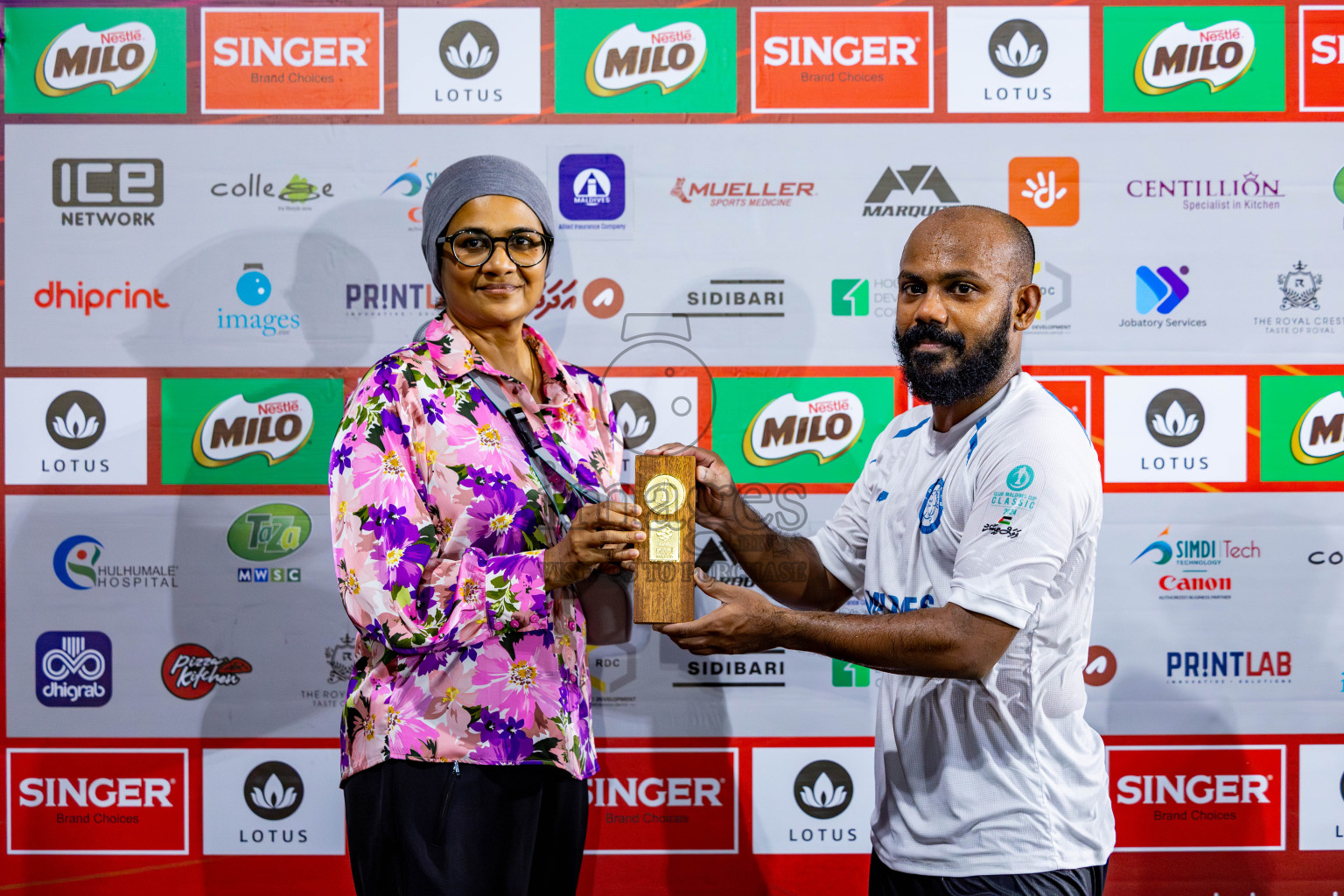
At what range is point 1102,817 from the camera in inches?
58.1

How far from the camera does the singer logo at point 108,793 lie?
7.97 ft

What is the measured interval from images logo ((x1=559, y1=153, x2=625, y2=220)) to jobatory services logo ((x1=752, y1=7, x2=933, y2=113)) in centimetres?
42

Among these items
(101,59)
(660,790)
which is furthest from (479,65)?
(660,790)

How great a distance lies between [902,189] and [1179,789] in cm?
184

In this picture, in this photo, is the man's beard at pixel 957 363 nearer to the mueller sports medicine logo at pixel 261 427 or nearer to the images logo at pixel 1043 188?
the images logo at pixel 1043 188

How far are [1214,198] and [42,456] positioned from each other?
3.30 meters

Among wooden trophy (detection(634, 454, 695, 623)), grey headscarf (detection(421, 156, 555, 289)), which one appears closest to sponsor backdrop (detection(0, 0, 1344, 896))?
grey headscarf (detection(421, 156, 555, 289))

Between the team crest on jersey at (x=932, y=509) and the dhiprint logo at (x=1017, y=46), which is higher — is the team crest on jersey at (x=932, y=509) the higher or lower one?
the lower one

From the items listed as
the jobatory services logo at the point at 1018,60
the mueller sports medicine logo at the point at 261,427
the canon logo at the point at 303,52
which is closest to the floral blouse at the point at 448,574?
the mueller sports medicine logo at the point at 261,427

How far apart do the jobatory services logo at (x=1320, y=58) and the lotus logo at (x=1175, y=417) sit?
88cm

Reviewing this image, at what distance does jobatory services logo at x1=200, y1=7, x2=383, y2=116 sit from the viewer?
2.37 metres

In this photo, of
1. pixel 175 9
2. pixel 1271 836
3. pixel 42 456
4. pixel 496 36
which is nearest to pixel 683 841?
pixel 1271 836

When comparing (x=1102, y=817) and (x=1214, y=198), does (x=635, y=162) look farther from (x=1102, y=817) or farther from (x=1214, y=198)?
(x=1102, y=817)

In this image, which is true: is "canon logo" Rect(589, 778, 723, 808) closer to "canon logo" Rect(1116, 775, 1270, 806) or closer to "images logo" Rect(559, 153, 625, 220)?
"canon logo" Rect(1116, 775, 1270, 806)
